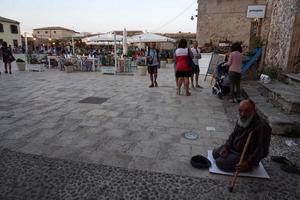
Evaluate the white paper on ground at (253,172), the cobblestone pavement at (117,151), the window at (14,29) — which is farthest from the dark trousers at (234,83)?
the window at (14,29)

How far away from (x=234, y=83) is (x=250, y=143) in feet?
12.2

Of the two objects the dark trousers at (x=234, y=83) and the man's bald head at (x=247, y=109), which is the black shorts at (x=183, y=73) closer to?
the dark trousers at (x=234, y=83)

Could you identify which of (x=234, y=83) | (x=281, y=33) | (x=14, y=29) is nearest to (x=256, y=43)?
(x=281, y=33)

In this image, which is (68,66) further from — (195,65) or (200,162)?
(200,162)

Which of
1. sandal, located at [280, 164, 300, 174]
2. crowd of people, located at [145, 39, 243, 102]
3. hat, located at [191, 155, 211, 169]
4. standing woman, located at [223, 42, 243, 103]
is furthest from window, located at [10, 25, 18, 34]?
sandal, located at [280, 164, 300, 174]

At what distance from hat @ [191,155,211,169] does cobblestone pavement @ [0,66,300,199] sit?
0.28 feet

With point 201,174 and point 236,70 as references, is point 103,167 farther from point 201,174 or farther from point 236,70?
point 236,70

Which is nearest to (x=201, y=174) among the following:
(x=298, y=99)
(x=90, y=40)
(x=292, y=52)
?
(x=298, y=99)

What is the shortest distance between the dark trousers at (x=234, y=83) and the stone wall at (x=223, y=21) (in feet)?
48.6

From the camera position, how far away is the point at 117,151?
3297 mm

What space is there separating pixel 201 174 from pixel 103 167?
1230mm

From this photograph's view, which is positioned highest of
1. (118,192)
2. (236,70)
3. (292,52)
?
(292,52)

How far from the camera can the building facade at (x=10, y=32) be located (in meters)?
37.2

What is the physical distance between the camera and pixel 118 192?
7.80ft
